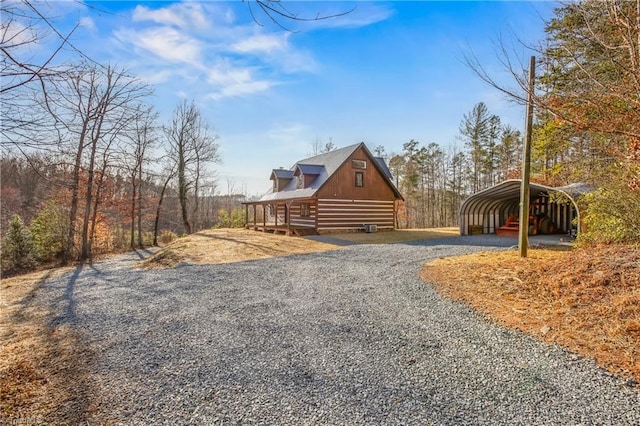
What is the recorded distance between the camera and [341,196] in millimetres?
19578

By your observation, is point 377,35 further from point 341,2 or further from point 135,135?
point 135,135

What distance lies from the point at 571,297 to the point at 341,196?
Answer: 585 inches

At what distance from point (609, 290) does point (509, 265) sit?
2.76m

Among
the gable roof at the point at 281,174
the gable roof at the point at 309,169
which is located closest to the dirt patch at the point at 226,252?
the gable roof at the point at 309,169

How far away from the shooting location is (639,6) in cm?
333

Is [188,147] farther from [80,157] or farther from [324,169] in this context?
[80,157]

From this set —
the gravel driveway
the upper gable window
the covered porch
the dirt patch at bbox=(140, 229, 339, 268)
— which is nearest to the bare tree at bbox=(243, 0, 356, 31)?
the gravel driveway

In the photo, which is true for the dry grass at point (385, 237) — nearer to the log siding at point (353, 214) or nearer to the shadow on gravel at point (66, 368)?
the log siding at point (353, 214)

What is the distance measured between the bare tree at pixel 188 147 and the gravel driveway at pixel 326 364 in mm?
20340

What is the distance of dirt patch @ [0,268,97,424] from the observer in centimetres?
270

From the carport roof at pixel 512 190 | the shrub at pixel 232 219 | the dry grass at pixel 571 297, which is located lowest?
the dry grass at pixel 571 297

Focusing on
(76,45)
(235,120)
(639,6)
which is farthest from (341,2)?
(235,120)

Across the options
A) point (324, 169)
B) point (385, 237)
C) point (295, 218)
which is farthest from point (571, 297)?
point (295, 218)

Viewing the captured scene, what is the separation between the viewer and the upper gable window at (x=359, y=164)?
19922mm
